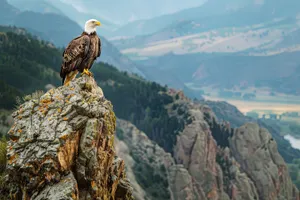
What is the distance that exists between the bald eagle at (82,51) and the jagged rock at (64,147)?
1.54 metres

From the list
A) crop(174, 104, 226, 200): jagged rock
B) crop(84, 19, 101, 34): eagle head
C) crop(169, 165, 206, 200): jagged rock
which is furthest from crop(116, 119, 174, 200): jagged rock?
crop(84, 19, 101, 34): eagle head

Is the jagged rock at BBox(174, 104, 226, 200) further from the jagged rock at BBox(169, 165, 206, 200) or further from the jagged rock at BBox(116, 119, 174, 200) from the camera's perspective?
the jagged rock at BBox(116, 119, 174, 200)

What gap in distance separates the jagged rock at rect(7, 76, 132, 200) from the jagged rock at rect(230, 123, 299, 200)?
69217 mm

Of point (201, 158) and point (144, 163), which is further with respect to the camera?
point (201, 158)

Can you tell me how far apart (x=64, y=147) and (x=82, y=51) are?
4.70 meters

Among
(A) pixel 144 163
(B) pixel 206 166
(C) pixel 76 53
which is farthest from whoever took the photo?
(B) pixel 206 166

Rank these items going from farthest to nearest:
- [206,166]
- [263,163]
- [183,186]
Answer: [263,163], [206,166], [183,186]

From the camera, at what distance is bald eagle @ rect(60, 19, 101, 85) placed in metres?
16.0

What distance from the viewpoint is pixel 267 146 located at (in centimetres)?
8619

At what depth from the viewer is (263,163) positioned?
274 ft

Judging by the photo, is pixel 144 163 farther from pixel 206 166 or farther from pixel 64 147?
pixel 64 147

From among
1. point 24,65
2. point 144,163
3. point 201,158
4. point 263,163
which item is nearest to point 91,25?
point 144,163

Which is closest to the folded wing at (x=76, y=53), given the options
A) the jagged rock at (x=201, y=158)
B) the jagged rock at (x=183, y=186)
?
the jagged rock at (x=183, y=186)

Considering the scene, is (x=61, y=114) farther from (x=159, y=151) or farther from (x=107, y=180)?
(x=159, y=151)
